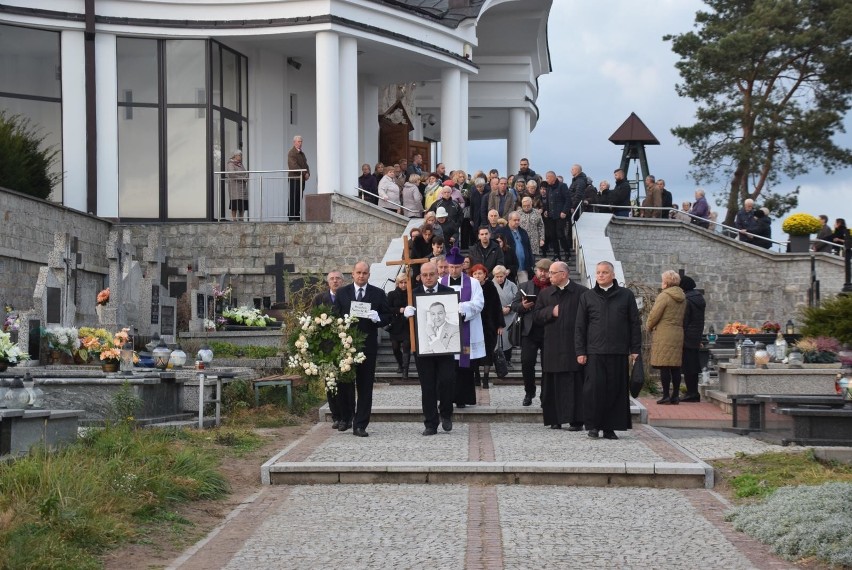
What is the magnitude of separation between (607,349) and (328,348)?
2.85 meters

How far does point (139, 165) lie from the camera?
94.7 feet

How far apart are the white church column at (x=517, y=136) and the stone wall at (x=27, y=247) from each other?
1878 centimetres

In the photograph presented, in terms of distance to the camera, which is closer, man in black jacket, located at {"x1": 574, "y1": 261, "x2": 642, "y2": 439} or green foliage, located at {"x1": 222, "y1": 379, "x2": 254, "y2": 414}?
man in black jacket, located at {"x1": 574, "y1": 261, "x2": 642, "y2": 439}

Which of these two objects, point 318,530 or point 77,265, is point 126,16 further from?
point 318,530

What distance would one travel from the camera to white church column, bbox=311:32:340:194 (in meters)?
28.5

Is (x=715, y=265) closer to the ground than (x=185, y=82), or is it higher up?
closer to the ground

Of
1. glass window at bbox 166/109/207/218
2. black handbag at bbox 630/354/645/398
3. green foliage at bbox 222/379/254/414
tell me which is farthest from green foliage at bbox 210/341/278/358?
glass window at bbox 166/109/207/218

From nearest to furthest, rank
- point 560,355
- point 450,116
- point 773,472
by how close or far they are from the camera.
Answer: point 773,472, point 560,355, point 450,116

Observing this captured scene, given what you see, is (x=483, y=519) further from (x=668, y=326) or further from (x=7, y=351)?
(x=668, y=326)

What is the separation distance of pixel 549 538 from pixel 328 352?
18.2ft

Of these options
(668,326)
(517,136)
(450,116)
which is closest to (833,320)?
(668,326)

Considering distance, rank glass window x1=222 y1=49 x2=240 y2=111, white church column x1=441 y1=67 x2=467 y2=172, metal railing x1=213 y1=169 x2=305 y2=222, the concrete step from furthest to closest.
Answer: white church column x1=441 y1=67 x2=467 y2=172 < glass window x1=222 y1=49 x2=240 y2=111 < metal railing x1=213 y1=169 x2=305 y2=222 < the concrete step

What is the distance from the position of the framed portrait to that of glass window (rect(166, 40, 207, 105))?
1520 centimetres

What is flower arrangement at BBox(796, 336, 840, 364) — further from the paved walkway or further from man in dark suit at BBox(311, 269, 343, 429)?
man in dark suit at BBox(311, 269, 343, 429)
